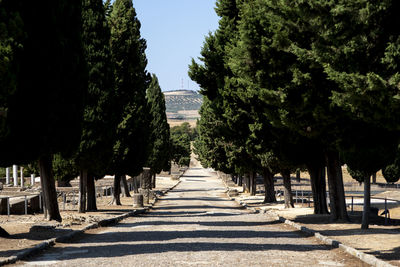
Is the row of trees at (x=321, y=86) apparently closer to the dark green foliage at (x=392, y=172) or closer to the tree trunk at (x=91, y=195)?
the tree trunk at (x=91, y=195)

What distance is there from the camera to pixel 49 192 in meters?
22.7

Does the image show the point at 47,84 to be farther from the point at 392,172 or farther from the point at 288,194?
the point at 392,172

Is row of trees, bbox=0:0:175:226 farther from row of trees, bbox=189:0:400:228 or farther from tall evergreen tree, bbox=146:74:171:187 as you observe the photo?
tall evergreen tree, bbox=146:74:171:187

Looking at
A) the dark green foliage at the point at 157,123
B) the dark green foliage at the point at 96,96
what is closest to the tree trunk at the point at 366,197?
the dark green foliage at the point at 96,96

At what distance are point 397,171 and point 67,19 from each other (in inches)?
2610

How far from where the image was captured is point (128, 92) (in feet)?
120

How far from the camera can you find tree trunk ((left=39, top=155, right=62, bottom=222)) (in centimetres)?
2232

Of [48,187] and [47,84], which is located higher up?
[47,84]

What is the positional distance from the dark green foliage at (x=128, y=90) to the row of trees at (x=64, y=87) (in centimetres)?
6

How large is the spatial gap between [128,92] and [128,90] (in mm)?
126

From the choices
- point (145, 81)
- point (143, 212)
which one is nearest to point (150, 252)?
point (143, 212)

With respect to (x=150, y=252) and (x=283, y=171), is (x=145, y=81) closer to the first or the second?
(x=283, y=171)

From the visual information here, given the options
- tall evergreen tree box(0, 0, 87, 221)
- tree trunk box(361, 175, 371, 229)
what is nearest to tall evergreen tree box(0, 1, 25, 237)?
tall evergreen tree box(0, 0, 87, 221)

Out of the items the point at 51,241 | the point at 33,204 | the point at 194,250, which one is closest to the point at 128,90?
the point at 33,204
